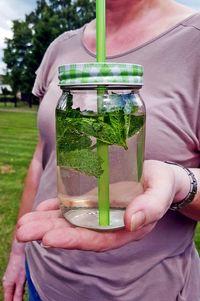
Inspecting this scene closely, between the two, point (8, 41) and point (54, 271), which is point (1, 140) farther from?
point (8, 41)

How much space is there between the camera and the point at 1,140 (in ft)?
38.0

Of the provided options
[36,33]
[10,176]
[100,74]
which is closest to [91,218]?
[100,74]

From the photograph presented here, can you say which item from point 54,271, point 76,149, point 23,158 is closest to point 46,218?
point 76,149

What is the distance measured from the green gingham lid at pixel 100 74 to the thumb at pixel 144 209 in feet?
0.71

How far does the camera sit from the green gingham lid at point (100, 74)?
883 mm

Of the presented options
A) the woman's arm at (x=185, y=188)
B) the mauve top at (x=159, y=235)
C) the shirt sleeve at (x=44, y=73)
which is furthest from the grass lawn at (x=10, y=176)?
the woman's arm at (x=185, y=188)

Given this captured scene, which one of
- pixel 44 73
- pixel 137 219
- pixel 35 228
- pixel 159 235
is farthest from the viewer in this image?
pixel 44 73

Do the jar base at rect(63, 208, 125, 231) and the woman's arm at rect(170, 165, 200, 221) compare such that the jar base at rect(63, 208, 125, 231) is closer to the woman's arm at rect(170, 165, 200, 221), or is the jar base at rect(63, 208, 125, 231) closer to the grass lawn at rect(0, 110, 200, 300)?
the woman's arm at rect(170, 165, 200, 221)

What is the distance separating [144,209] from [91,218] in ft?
0.55

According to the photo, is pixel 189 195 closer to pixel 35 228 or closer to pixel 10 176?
pixel 35 228

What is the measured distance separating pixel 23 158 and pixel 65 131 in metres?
7.88

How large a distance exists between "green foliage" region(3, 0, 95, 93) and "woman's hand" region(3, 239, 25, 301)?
99.9 ft

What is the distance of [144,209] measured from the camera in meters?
0.88

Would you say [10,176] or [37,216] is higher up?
[37,216]
